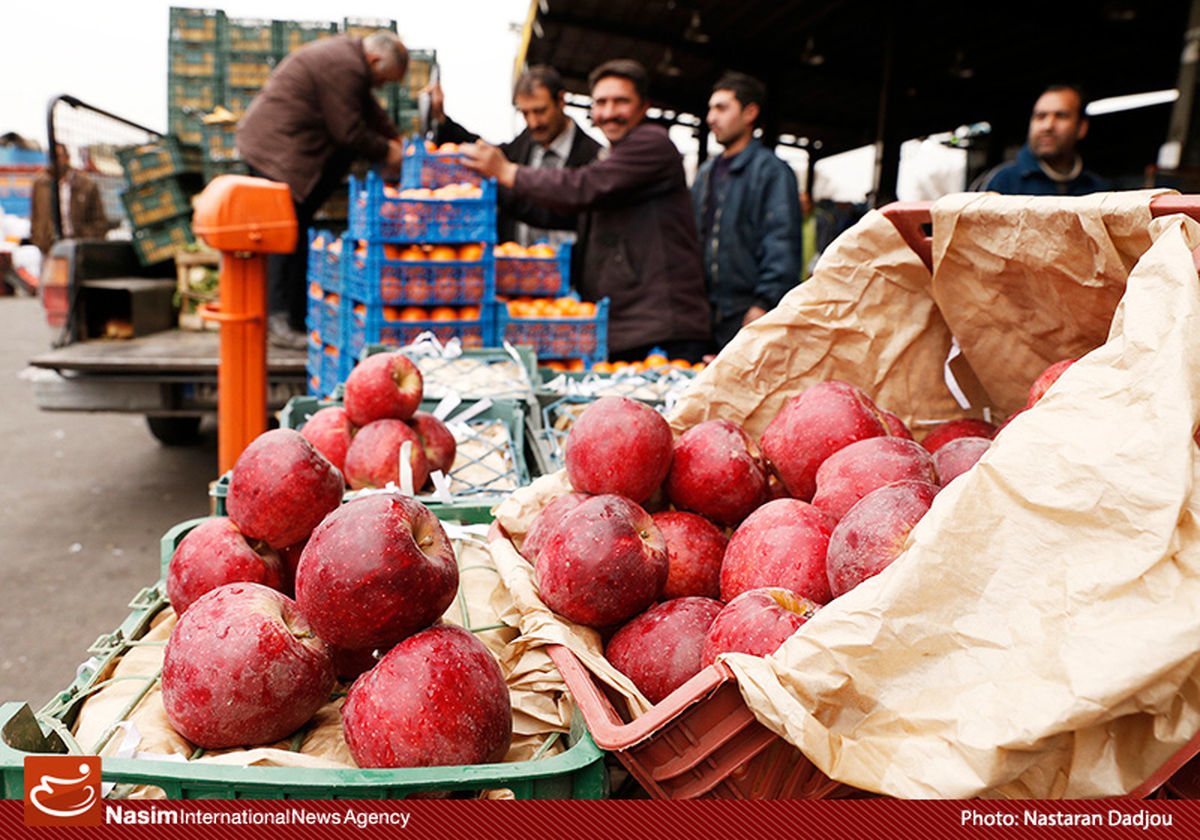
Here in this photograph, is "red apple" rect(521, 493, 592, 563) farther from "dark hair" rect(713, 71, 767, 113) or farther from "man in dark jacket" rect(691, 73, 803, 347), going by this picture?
"dark hair" rect(713, 71, 767, 113)

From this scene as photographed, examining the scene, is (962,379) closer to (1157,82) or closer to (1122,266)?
(1122,266)

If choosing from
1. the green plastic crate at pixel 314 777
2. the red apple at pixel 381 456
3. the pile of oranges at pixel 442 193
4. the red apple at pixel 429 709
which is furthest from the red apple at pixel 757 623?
the pile of oranges at pixel 442 193

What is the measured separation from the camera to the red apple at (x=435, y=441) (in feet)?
9.12

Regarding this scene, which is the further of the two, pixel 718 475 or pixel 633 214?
pixel 633 214

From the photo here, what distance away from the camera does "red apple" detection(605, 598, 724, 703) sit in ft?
4.85

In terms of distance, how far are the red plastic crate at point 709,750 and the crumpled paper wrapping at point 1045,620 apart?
65mm

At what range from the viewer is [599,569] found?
1.58 meters

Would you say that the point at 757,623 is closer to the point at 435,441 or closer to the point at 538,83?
the point at 435,441

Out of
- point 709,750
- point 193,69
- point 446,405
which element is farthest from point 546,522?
point 193,69

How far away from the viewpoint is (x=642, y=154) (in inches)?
203

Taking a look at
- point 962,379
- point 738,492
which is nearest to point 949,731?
point 738,492

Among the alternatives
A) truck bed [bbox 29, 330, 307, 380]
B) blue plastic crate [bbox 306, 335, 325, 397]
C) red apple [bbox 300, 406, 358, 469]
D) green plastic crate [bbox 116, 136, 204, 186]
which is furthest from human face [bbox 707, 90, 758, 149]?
green plastic crate [bbox 116, 136, 204, 186]

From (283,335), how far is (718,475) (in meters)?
5.59

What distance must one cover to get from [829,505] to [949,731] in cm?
67
